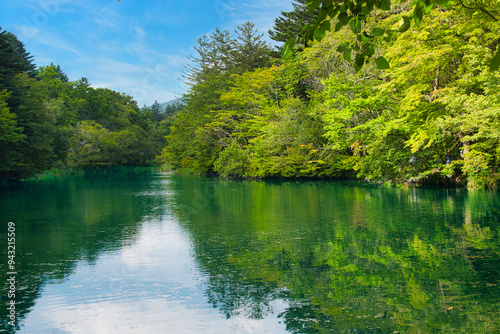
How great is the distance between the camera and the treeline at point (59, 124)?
91.2 ft

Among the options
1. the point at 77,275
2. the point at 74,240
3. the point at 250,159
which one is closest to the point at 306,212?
the point at 74,240

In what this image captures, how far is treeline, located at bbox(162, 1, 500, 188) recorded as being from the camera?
1342 cm

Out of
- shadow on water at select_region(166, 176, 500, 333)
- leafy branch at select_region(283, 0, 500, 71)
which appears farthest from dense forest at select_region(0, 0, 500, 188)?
shadow on water at select_region(166, 176, 500, 333)

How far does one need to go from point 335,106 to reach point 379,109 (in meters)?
2.89

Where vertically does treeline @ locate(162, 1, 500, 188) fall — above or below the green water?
above

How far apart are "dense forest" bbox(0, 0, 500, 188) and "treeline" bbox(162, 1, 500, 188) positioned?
7 cm

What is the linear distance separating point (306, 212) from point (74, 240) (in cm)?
606

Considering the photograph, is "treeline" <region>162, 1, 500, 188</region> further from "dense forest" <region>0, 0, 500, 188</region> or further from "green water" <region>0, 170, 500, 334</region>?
"green water" <region>0, 170, 500, 334</region>

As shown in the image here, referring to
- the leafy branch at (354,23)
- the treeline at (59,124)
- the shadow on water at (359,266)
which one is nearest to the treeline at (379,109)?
the leafy branch at (354,23)

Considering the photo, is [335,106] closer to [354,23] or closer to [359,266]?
[359,266]

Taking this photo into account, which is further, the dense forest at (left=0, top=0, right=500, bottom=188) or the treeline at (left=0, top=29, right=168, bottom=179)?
the treeline at (left=0, top=29, right=168, bottom=179)

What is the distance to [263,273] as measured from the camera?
562 centimetres

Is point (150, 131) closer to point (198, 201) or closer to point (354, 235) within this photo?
point (198, 201)

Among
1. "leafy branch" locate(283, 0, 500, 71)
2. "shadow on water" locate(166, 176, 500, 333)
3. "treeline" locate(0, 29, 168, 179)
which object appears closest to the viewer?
"leafy branch" locate(283, 0, 500, 71)
